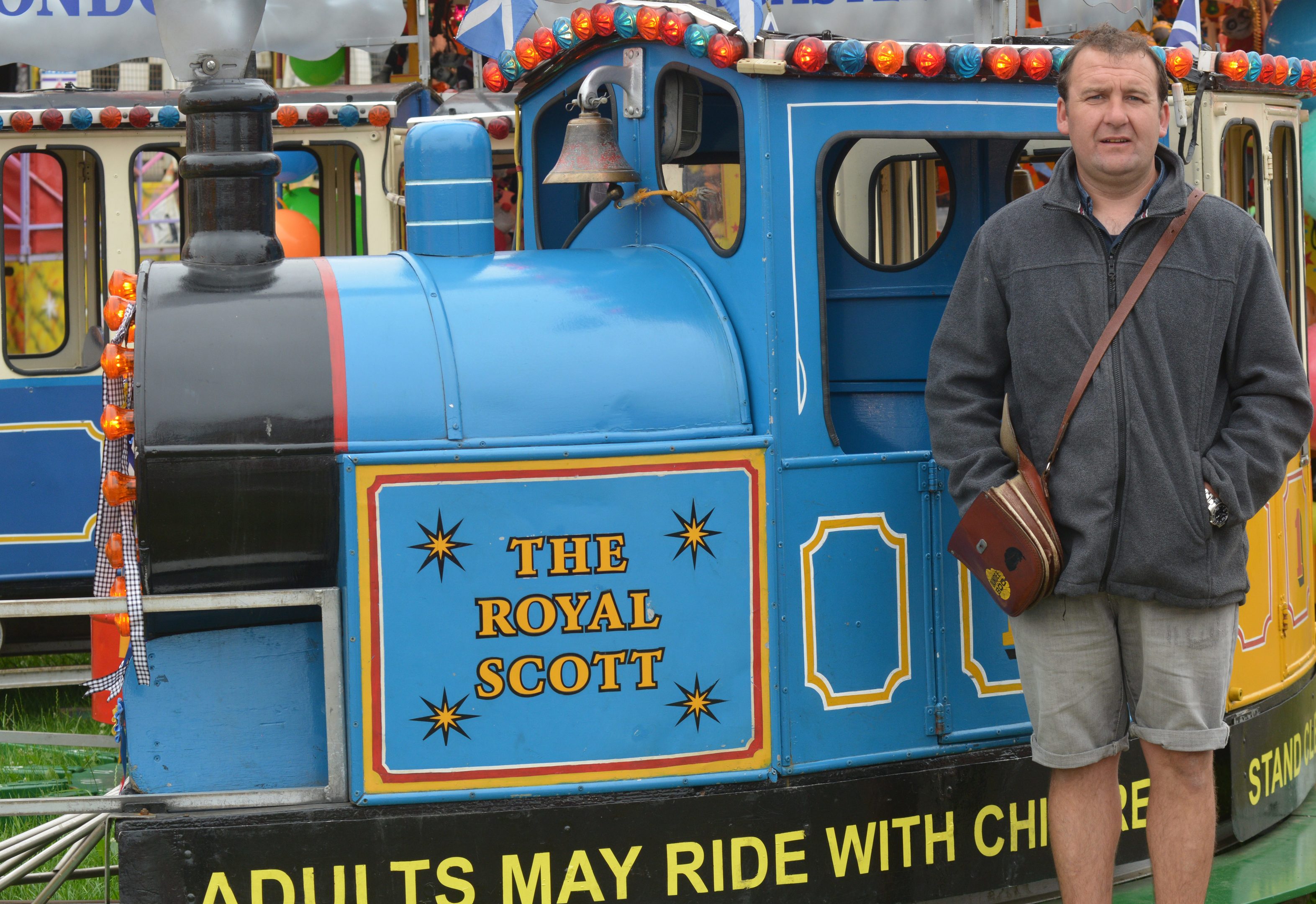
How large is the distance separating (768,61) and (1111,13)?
10.9 feet

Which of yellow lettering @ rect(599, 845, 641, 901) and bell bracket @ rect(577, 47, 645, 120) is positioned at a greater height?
bell bracket @ rect(577, 47, 645, 120)

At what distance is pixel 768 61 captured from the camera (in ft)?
11.5

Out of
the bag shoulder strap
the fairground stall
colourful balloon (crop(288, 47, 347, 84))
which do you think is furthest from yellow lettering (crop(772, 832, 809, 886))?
colourful balloon (crop(288, 47, 347, 84))

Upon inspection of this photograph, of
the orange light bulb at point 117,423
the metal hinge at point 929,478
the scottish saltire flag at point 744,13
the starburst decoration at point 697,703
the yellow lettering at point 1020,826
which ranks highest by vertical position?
the scottish saltire flag at point 744,13

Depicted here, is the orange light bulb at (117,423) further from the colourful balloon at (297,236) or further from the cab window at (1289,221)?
the colourful balloon at (297,236)

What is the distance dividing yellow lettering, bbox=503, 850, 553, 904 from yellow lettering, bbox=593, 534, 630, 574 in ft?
2.16

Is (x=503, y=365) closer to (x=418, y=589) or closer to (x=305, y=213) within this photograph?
(x=418, y=589)

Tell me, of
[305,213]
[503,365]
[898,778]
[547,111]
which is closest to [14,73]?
[305,213]

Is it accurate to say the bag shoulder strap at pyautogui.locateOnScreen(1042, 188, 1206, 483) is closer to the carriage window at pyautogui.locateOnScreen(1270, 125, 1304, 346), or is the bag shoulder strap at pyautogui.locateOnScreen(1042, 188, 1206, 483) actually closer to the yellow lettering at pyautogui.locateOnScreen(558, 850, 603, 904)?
the yellow lettering at pyautogui.locateOnScreen(558, 850, 603, 904)

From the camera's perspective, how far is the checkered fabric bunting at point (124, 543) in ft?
11.1

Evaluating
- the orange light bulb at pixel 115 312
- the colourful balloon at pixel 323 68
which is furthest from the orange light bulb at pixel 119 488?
the colourful balloon at pixel 323 68

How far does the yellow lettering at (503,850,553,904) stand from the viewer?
346 centimetres

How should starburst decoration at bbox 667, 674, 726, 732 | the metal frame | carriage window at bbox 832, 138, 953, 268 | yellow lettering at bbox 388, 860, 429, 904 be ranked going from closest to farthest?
the metal frame → yellow lettering at bbox 388, 860, 429, 904 → starburst decoration at bbox 667, 674, 726, 732 → carriage window at bbox 832, 138, 953, 268

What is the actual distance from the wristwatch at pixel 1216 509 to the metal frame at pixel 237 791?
184 cm
